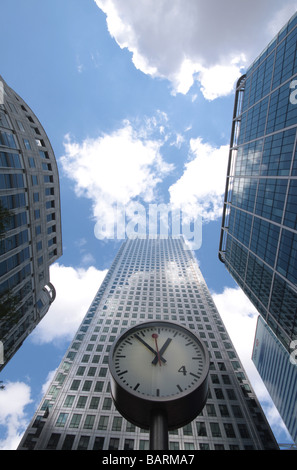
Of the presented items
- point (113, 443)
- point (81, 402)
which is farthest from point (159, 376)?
point (81, 402)

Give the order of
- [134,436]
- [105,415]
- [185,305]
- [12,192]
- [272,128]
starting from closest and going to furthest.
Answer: [12,192] < [134,436] < [105,415] < [272,128] < [185,305]

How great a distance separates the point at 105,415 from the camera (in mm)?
29188

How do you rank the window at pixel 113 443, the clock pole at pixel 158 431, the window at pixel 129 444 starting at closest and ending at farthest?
the clock pole at pixel 158 431, the window at pixel 129 444, the window at pixel 113 443

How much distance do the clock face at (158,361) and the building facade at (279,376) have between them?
186 feet

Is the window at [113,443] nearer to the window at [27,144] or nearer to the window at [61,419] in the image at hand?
the window at [61,419]

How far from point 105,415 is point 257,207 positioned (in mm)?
44193

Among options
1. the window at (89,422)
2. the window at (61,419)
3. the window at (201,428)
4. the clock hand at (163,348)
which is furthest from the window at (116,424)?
the clock hand at (163,348)

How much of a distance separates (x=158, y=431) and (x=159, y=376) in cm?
Result: 109

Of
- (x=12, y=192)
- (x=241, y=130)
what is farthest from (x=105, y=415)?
(x=241, y=130)

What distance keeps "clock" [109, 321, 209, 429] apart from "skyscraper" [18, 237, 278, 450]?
3531mm

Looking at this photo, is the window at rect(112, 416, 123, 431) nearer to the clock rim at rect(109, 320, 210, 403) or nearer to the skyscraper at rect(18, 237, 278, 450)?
the skyscraper at rect(18, 237, 278, 450)

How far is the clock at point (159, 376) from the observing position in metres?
4.88

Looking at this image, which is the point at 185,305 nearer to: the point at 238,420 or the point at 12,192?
the point at 238,420
